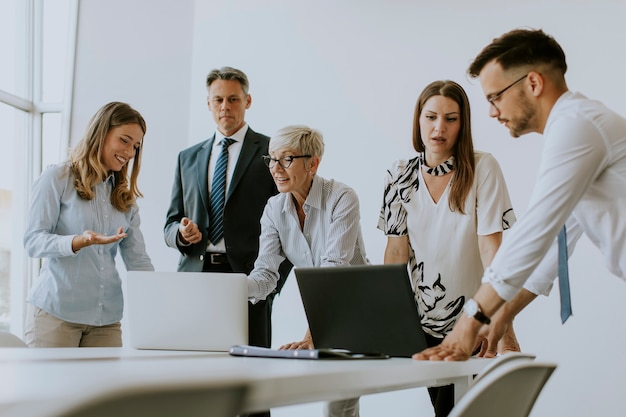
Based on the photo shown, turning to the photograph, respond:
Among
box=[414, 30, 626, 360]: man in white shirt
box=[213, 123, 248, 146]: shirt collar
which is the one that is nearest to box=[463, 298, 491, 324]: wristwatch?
box=[414, 30, 626, 360]: man in white shirt

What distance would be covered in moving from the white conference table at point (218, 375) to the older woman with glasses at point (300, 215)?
1.00 metres

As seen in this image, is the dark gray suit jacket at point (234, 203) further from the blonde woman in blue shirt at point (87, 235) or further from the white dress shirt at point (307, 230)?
the white dress shirt at point (307, 230)

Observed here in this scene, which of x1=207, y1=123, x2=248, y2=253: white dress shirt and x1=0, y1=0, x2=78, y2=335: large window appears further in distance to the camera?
x1=0, y1=0, x2=78, y2=335: large window

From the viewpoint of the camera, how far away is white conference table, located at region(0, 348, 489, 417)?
69cm

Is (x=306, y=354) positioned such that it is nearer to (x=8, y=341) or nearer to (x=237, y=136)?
(x=8, y=341)

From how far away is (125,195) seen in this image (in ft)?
11.3

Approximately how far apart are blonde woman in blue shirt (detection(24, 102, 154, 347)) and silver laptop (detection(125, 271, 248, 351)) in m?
0.64

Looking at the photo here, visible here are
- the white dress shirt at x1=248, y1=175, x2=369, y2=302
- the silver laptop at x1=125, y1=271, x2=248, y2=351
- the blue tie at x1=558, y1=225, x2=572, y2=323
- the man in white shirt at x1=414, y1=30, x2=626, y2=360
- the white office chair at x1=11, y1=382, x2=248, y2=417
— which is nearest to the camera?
the white office chair at x1=11, y1=382, x2=248, y2=417

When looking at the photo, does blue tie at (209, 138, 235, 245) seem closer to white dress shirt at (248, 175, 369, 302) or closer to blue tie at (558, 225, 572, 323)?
white dress shirt at (248, 175, 369, 302)

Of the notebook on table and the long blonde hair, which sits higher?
the long blonde hair

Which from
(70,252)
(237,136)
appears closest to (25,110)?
(237,136)

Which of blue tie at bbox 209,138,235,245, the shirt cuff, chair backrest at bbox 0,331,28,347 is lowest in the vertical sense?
chair backrest at bbox 0,331,28,347

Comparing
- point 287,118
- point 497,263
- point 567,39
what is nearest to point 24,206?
point 287,118

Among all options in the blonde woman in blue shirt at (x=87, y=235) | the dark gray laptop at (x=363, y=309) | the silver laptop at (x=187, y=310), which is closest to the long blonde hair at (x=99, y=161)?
the blonde woman in blue shirt at (x=87, y=235)
